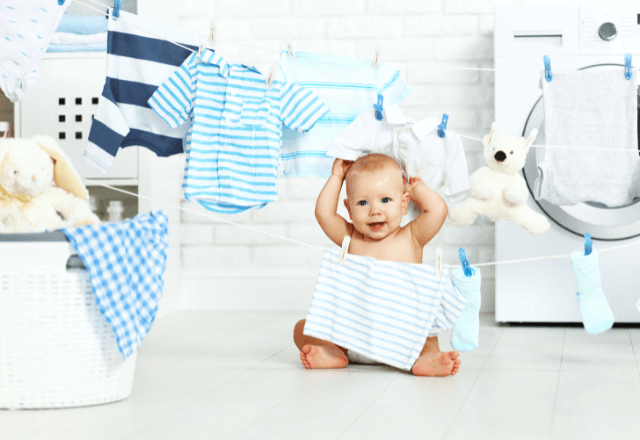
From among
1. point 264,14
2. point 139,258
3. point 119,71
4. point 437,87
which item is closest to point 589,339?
point 437,87

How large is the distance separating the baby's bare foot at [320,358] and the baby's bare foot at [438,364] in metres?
0.17

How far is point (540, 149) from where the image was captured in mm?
1834

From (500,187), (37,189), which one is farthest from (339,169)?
(37,189)

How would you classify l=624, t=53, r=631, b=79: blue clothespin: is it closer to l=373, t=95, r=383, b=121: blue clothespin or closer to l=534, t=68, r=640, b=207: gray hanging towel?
l=534, t=68, r=640, b=207: gray hanging towel

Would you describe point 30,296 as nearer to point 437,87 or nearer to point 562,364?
point 562,364

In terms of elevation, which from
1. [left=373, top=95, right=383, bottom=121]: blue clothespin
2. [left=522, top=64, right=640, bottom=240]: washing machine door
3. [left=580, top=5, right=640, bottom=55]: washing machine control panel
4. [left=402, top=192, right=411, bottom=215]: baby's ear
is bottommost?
[left=522, top=64, right=640, bottom=240]: washing machine door

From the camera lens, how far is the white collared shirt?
5.30 feet

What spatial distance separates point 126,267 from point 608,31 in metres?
1.60

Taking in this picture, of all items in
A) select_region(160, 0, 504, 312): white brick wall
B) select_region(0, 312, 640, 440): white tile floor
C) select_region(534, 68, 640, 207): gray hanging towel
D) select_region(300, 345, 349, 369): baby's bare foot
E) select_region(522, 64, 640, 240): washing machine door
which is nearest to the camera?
select_region(0, 312, 640, 440): white tile floor

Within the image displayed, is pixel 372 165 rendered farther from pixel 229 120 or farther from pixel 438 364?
pixel 438 364

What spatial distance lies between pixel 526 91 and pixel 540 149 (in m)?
0.34

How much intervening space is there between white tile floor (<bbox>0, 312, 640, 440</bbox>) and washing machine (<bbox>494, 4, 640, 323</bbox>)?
10.2 inches

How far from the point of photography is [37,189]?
4.90ft

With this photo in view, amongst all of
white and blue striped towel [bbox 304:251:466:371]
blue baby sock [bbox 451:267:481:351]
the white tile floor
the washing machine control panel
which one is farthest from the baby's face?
the washing machine control panel
